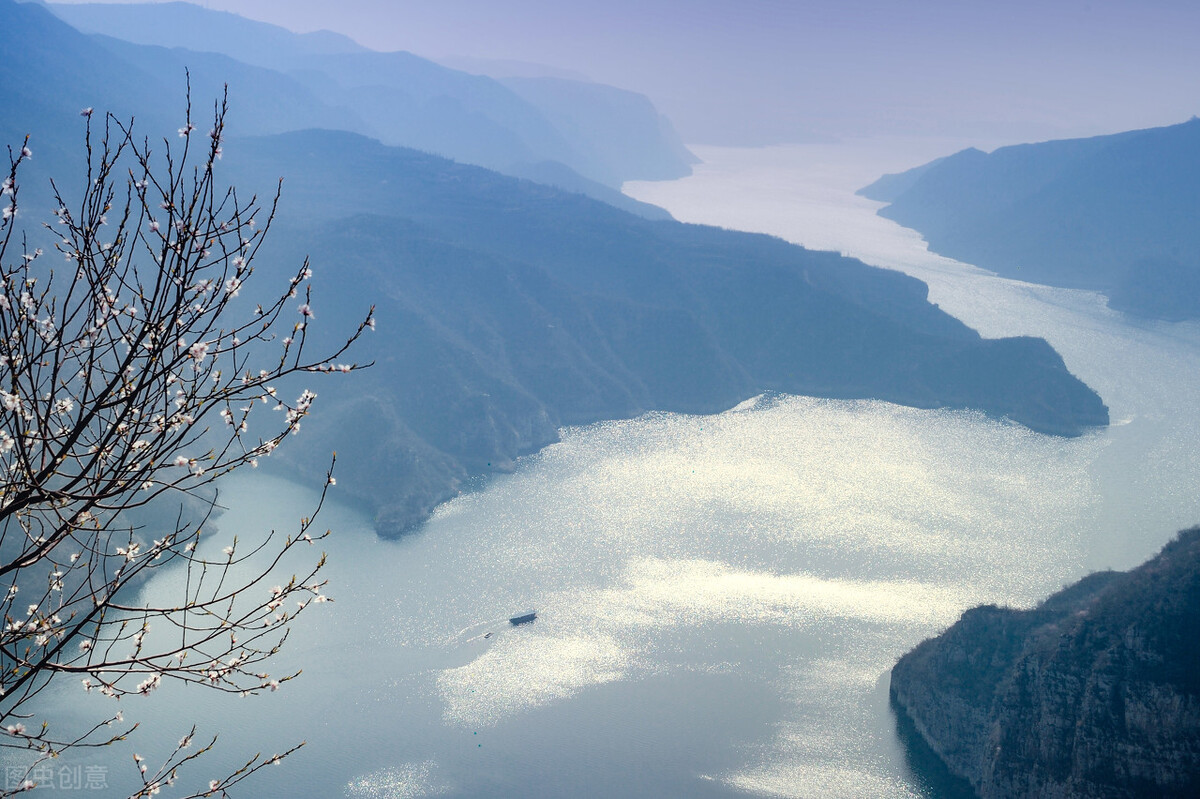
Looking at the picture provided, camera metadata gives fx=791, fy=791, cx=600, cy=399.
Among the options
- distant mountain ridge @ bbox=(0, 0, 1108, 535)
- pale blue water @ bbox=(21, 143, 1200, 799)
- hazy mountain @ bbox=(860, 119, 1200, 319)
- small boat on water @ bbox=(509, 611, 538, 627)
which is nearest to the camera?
pale blue water @ bbox=(21, 143, 1200, 799)

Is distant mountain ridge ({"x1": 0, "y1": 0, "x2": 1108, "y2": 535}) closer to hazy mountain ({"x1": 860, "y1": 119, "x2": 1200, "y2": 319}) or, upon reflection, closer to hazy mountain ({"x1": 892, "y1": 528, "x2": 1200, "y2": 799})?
hazy mountain ({"x1": 892, "y1": 528, "x2": 1200, "y2": 799})

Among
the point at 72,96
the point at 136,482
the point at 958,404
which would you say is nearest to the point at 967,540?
the point at 958,404

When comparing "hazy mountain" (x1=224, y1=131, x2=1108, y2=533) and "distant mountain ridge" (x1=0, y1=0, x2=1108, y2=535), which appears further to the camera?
"distant mountain ridge" (x1=0, y1=0, x2=1108, y2=535)

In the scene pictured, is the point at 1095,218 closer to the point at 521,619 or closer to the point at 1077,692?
the point at 1077,692

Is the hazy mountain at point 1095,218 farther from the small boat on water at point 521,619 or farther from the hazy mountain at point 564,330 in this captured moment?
the small boat on water at point 521,619

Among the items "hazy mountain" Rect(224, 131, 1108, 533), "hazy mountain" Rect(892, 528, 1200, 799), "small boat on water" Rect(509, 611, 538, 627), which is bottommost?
"small boat on water" Rect(509, 611, 538, 627)

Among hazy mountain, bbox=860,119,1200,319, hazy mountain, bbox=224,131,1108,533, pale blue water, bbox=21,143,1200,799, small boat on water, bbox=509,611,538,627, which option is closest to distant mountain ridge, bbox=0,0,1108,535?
hazy mountain, bbox=224,131,1108,533

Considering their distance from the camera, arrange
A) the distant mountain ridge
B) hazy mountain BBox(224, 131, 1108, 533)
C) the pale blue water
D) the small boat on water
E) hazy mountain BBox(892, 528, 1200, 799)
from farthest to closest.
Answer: the distant mountain ridge < hazy mountain BBox(224, 131, 1108, 533) < the small boat on water < the pale blue water < hazy mountain BBox(892, 528, 1200, 799)

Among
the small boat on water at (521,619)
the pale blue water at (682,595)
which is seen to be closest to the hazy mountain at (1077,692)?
the pale blue water at (682,595)
